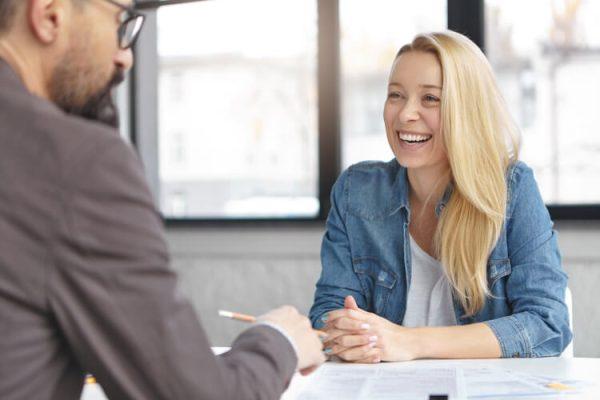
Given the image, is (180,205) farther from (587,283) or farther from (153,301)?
(153,301)

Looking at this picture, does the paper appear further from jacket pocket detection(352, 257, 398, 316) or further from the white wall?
the white wall

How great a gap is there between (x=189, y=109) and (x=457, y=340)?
98.4 inches

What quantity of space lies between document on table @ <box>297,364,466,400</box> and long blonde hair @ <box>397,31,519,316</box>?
1.31 feet

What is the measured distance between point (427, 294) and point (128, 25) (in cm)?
114

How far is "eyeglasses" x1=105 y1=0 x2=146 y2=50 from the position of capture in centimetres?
97

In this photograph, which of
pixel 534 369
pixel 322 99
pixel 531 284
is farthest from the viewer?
pixel 322 99

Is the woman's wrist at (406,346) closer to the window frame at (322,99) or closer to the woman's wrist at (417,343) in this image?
the woman's wrist at (417,343)

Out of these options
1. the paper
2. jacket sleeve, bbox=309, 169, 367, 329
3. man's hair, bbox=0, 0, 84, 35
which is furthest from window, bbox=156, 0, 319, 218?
man's hair, bbox=0, 0, 84, 35

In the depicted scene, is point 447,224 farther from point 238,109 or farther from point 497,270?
point 238,109

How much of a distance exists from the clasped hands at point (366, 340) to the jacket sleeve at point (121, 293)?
736mm

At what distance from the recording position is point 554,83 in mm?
3166

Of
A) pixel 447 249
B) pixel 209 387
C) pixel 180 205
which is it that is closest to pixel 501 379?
pixel 447 249

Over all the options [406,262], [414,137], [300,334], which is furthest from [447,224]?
Answer: [300,334]

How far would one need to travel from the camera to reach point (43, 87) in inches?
36.1
